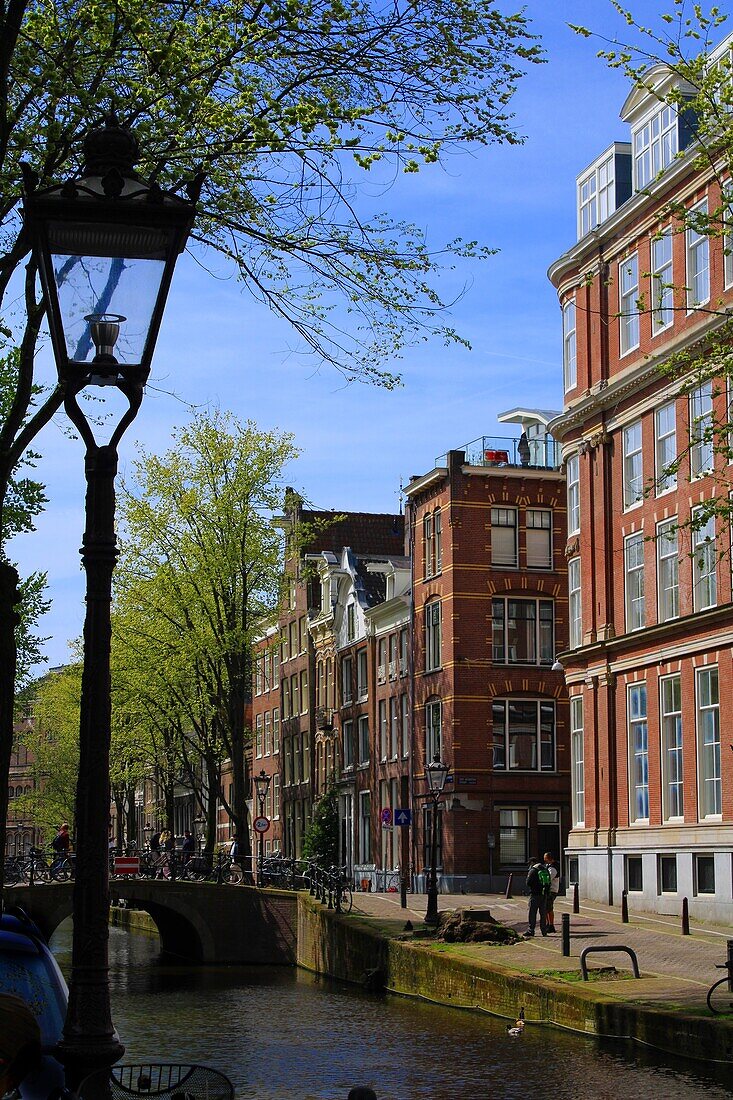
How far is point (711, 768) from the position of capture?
3484cm

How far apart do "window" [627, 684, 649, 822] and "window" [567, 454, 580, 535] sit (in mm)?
5751

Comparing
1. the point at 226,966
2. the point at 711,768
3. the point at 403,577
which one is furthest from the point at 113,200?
the point at 403,577

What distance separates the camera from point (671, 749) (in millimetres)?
36750

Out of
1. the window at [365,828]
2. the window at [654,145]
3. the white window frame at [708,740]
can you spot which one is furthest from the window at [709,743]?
the window at [365,828]

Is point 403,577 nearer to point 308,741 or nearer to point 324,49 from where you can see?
point 308,741

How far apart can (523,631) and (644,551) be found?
15.7m

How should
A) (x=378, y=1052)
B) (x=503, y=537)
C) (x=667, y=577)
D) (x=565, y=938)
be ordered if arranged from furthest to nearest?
1. (x=503, y=537)
2. (x=667, y=577)
3. (x=565, y=938)
4. (x=378, y=1052)

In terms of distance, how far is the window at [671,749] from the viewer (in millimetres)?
36438

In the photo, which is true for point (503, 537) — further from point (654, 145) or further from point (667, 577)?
point (654, 145)

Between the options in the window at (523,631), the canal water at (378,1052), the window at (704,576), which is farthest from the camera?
the window at (523,631)

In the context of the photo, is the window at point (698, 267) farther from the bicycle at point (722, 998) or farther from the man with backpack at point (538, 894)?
the bicycle at point (722, 998)

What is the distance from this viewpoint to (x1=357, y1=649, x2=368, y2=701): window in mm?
62719

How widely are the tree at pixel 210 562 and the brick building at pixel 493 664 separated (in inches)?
257

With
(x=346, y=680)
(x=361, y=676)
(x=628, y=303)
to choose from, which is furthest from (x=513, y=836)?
(x=628, y=303)
